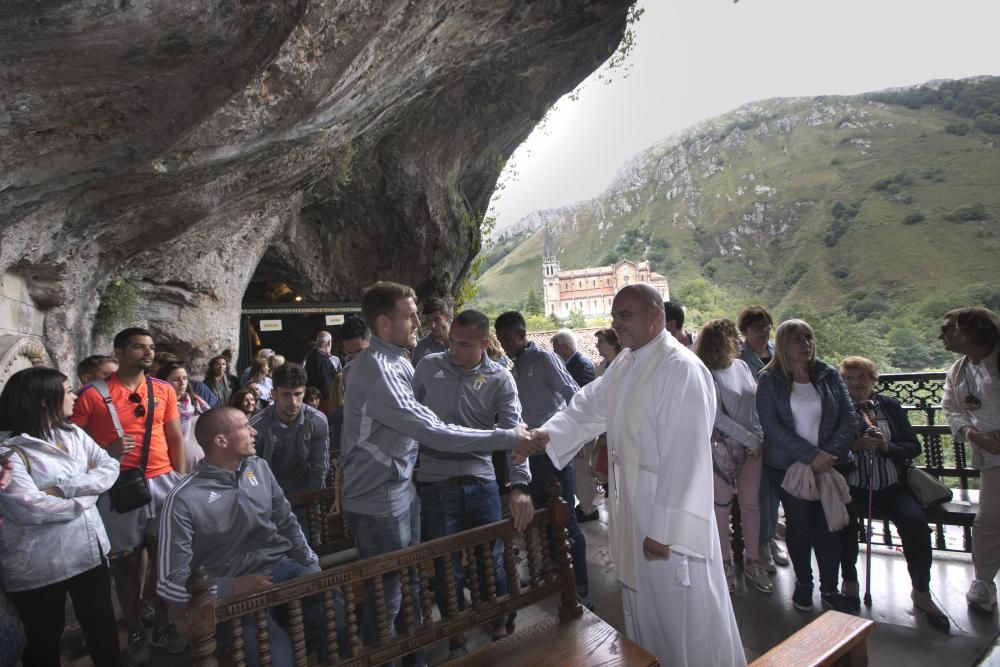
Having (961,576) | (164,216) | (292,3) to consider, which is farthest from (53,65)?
(961,576)

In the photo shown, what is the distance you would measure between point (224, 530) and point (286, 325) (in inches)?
408

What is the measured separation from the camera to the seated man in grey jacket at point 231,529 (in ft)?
6.78

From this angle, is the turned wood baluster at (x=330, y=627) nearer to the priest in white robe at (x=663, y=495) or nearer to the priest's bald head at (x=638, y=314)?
the priest in white robe at (x=663, y=495)

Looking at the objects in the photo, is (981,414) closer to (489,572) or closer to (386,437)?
(489,572)

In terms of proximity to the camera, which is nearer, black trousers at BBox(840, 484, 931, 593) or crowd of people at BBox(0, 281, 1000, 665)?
crowd of people at BBox(0, 281, 1000, 665)

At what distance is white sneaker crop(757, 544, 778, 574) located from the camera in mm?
3887

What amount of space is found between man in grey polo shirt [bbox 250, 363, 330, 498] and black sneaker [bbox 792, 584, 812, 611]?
3264 mm

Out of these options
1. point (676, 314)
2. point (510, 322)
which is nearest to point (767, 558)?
point (676, 314)

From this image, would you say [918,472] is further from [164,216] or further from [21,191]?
[164,216]

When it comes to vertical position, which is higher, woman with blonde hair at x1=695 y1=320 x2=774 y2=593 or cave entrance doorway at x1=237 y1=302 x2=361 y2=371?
cave entrance doorway at x1=237 y1=302 x2=361 y2=371

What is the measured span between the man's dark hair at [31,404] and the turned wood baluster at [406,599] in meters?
1.93

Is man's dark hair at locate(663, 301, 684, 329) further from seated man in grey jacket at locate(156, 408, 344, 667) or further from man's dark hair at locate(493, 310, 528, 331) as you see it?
seated man in grey jacket at locate(156, 408, 344, 667)

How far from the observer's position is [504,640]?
2.15 m

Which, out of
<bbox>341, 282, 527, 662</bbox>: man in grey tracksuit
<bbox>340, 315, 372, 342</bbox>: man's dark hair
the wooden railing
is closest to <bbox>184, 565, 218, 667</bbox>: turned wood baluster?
the wooden railing
